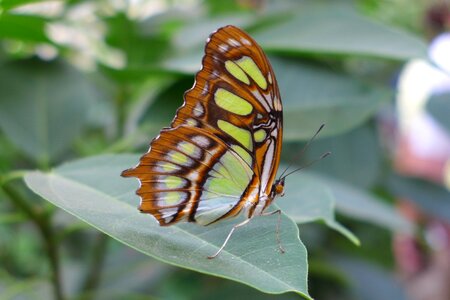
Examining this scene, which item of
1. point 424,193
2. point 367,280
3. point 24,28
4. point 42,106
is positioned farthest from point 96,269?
point 424,193

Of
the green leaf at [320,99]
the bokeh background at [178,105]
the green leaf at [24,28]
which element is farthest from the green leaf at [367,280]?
the green leaf at [24,28]

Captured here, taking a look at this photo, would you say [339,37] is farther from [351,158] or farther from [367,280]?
[367,280]

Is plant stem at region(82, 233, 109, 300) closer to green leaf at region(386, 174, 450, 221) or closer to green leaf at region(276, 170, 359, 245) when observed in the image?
green leaf at region(276, 170, 359, 245)

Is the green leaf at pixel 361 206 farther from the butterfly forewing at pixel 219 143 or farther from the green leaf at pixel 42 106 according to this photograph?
the green leaf at pixel 42 106

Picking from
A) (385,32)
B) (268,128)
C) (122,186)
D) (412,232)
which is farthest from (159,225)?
(412,232)

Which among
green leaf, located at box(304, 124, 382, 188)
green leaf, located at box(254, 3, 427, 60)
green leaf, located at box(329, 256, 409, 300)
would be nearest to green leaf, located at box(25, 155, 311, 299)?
green leaf, located at box(254, 3, 427, 60)

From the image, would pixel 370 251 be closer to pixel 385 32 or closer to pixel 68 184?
pixel 385 32
